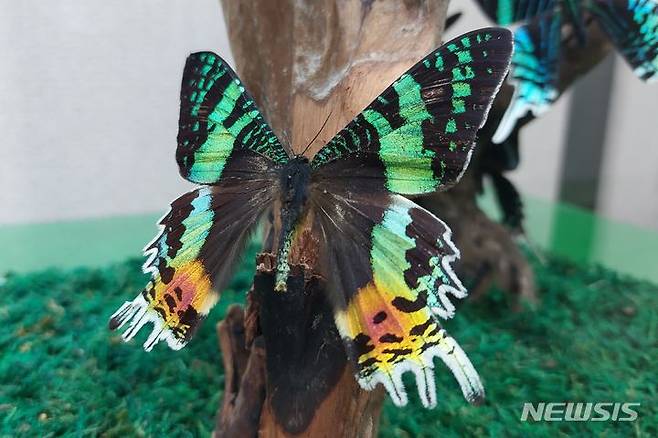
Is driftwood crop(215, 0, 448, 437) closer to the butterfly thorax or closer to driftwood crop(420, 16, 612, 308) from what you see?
the butterfly thorax

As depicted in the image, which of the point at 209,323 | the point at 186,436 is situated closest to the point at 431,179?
the point at 186,436

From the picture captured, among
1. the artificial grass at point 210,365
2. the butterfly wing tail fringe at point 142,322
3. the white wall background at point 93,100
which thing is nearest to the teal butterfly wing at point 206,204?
the butterfly wing tail fringe at point 142,322

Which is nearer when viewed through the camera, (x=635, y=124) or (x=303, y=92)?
(x=303, y=92)

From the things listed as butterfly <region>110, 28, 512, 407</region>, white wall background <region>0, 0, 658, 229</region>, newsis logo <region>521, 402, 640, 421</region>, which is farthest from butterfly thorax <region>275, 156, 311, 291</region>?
white wall background <region>0, 0, 658, 229</region>

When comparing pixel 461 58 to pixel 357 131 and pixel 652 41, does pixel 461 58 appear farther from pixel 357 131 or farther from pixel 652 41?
pixel 652 41

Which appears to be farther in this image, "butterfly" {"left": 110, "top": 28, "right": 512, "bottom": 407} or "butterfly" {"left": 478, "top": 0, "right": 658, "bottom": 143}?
"butterfly" {"left": 478, "top": 0, "right": 658, "bottom": 143}

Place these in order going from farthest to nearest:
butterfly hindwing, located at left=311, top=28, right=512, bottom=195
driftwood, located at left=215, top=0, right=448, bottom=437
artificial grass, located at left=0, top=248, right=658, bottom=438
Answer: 1. artificial grass, located at left=0, top=248, right=658, bottom=438
2. driftwood, located at left=215, top=0, right=448, bottom=437
3. butterfly hindwing, located at left=311, top=28, right=512, bottom=195
